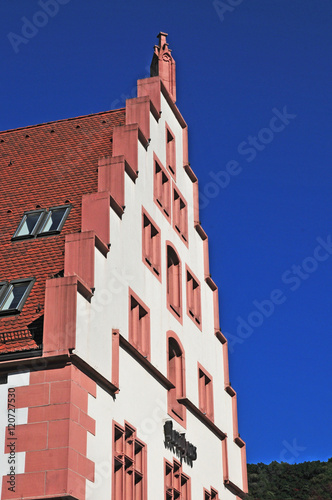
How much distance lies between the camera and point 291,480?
381 ft

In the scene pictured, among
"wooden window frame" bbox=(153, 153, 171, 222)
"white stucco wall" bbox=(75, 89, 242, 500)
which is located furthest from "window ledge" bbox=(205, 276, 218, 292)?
"wooden window frame" bbox=(153, 153, 171, 222)

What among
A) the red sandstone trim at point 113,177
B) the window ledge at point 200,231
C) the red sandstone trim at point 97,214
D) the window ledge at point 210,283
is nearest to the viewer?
the red sandstone trim at point 97,214

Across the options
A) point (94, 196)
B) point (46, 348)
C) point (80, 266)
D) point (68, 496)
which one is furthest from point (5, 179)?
point (68, 496)

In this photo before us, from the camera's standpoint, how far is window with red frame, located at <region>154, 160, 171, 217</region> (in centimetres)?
3247

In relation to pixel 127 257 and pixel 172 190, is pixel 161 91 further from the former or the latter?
pixel 127 257

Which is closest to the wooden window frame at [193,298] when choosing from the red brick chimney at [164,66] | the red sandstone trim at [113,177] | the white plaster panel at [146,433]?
the white plaster panel at [146,433]

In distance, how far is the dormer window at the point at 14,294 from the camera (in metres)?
24.8

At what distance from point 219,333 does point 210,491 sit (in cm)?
628

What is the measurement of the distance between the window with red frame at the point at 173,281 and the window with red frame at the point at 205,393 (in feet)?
8.58

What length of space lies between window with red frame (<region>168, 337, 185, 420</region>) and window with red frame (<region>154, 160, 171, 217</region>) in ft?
15.3

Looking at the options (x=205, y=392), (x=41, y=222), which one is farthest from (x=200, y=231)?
(x=41, y=222)

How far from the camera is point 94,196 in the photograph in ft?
90.1

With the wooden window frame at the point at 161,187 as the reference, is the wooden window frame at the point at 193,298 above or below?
below

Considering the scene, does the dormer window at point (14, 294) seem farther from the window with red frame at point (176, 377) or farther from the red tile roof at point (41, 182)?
the window with red frame at point (176, 377)
